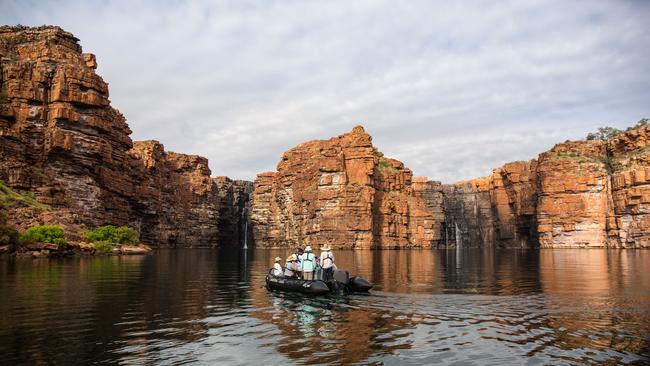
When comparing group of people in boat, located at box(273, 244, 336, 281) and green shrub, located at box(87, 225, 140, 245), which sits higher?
green shrub, located at box(87, 225, 140, 245)

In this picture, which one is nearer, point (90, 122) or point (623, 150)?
point (90, 122)

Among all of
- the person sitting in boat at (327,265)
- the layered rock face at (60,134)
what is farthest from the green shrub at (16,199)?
the person sitting in boat at (327,265)

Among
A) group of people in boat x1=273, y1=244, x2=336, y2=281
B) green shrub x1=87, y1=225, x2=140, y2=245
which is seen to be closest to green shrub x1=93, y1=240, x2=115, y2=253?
green shrub x1=87, y1=225, x2=140, y2=245

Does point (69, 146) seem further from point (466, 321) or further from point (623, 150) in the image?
point (623, 150)

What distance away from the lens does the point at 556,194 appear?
156 m

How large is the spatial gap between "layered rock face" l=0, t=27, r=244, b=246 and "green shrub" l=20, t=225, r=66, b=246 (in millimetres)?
4742

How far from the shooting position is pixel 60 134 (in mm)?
93125

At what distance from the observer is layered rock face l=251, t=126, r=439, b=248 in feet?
511

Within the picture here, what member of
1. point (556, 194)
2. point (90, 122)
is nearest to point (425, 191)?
point (556, 194)

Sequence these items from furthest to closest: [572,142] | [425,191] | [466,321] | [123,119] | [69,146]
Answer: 1. [425,191]
2. [572,142]
3. [123,119]
4. [69,146]
5. [466,321]

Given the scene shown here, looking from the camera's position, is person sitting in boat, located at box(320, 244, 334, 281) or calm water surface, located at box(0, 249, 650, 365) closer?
calm water surface, located at box(0, 249, 650, 365)

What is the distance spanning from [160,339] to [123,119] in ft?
375

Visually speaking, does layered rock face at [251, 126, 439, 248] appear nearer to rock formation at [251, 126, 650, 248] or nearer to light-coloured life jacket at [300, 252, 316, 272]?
rock formation at [251, 126, 650, 248]

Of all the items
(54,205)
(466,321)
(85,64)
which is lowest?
(466,321)
